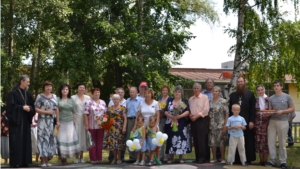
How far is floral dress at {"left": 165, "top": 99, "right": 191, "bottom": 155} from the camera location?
9867mm

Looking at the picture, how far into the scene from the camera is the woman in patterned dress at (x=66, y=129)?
31.9 ft

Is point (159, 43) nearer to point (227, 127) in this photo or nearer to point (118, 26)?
point (118, 26)

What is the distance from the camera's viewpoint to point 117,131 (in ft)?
32.7

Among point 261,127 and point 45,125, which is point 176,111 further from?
point 45,125

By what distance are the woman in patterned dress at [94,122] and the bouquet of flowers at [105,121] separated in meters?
0.09

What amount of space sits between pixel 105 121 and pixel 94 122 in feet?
0.98

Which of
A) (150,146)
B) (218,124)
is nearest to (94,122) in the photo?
(150,146)

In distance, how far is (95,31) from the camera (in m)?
17.5

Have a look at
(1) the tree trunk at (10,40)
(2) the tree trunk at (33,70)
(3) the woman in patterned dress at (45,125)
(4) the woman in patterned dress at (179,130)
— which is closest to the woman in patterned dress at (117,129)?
(4) the woman in patterned dress at (179,130)

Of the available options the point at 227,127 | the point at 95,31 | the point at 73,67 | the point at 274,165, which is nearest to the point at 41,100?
the point at 227,127

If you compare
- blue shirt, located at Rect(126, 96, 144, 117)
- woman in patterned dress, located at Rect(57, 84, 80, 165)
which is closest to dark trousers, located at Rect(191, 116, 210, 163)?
blue shirt, located at Rect(126, 96, 144, 117)

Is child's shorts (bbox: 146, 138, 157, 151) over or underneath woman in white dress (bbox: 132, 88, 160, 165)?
underneath

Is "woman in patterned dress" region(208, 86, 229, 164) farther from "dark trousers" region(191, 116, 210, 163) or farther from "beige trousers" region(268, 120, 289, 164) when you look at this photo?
"beige trousers" region(268, 120, 289, 164)

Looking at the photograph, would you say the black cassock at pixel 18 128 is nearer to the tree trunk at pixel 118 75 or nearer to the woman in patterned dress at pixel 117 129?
the woman in patterned dress at pixel 117 129
